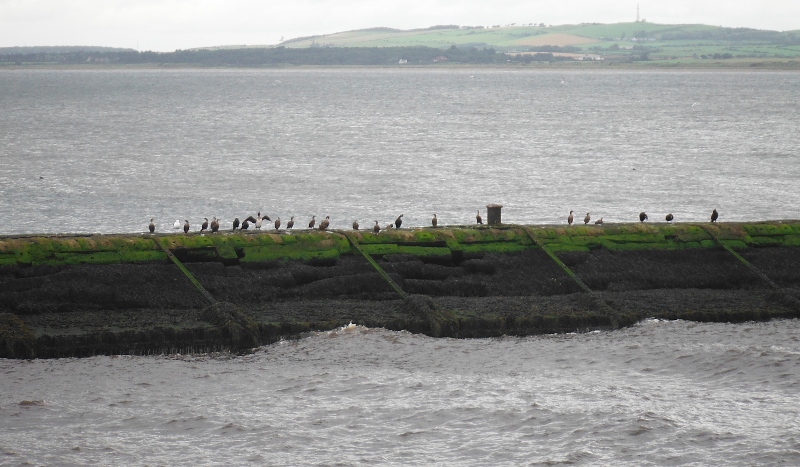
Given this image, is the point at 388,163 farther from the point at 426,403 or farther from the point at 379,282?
the point at 426,403

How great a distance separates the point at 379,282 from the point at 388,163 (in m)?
47.8

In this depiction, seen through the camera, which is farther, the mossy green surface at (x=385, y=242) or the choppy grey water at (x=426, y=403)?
the mossy green surface at (x=385, y=242)

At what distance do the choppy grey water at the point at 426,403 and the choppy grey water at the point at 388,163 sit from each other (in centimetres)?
2288

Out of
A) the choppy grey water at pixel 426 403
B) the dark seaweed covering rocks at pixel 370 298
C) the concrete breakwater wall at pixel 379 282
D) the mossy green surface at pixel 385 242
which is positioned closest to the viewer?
the choppy grey water at pixel 426 403

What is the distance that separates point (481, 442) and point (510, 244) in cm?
861

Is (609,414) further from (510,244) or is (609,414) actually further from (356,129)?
(356,129)

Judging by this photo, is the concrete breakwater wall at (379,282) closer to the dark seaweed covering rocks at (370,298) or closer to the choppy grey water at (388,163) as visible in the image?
the dark seaweed covering rocks at (370,298)

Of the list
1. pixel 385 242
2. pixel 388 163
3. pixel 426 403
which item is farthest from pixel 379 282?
pixel 388 163

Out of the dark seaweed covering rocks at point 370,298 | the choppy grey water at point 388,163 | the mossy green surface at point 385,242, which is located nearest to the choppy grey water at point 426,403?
the dark seaweed covering rocks at point 370,298

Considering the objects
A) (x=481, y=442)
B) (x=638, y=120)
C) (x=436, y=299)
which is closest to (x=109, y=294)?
(x=436, y=299)

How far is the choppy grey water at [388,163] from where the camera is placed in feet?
163

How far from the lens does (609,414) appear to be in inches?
777

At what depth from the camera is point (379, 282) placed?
24.5 metres

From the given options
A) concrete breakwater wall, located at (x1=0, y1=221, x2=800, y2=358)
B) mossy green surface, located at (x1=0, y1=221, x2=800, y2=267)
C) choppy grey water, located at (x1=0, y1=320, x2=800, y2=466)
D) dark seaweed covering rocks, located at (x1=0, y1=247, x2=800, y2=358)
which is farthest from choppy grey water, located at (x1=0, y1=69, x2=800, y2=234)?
choppy grey water, located at (x1=0, y1=320, x2=800, y2=466)
